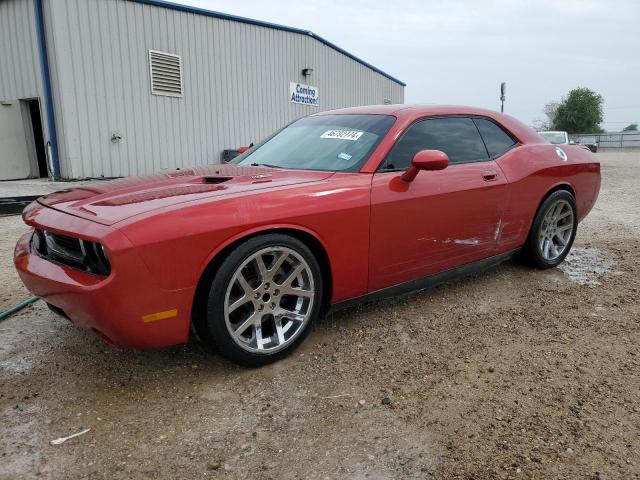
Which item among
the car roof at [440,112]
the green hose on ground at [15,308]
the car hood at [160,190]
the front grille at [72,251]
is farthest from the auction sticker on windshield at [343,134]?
the green hose on ground at [15,308]

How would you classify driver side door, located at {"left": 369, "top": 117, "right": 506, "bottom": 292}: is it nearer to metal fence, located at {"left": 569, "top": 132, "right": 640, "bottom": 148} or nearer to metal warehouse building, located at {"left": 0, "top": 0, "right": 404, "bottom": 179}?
metal warehouse building, located at {"left": 0, "top": 0, "right": 404, "bottom": 179}

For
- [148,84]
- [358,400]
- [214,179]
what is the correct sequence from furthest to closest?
[148,84], [214,179], [358,400]

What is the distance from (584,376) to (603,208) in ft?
20.3

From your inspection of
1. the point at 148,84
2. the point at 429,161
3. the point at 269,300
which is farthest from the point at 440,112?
the point at 148,84

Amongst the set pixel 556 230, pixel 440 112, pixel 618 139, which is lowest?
pixel 618 139

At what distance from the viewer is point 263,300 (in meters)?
2.62

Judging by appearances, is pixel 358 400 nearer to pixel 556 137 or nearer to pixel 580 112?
pixel 556 137

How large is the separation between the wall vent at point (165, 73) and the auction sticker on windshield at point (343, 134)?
28.8 ft

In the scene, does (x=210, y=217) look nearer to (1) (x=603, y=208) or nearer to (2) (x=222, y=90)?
(1) (x=603, y=208)

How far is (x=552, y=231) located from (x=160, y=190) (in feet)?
10.9

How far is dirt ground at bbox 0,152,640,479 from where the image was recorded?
1.93 metres

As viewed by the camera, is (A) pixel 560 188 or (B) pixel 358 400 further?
(A) pixel 560 188

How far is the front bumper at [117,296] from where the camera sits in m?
2.13

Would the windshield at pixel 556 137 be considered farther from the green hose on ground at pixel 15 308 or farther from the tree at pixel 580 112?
the tree at pixel 580 112
